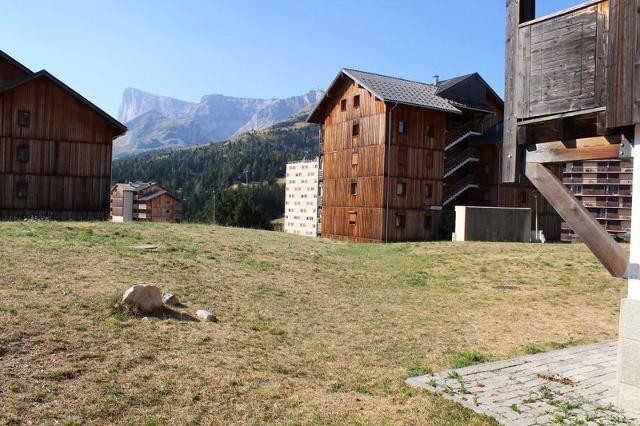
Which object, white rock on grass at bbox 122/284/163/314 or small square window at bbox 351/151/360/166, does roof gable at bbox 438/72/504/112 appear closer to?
small square window at bbox 351/151/360/166

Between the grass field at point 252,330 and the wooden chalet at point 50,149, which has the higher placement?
the wooden chalet at point 50,149

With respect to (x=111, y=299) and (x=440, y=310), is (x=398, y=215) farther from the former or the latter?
(x=111, y=299)

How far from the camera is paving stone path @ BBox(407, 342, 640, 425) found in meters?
6.13

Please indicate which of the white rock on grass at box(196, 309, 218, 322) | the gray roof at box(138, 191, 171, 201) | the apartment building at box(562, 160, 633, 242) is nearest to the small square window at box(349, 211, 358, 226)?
the white rock on grass at box(196, 309, 218, 322)

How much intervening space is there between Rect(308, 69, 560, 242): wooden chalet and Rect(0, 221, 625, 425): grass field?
17.4 metres

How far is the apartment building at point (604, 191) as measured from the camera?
2717 inches

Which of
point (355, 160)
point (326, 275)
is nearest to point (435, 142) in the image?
point (355, 160)

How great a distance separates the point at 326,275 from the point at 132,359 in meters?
10.3

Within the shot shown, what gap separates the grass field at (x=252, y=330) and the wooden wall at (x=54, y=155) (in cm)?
1366

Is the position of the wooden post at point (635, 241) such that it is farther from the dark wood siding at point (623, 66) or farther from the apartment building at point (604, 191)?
the apartment building at point (604, 191)

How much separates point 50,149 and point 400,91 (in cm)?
2467

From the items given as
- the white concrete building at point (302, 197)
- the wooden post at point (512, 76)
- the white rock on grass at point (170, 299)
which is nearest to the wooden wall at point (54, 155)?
the white rock on grass at point (170, 299)

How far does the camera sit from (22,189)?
3072cm

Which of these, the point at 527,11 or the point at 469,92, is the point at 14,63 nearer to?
the point at 469,92
